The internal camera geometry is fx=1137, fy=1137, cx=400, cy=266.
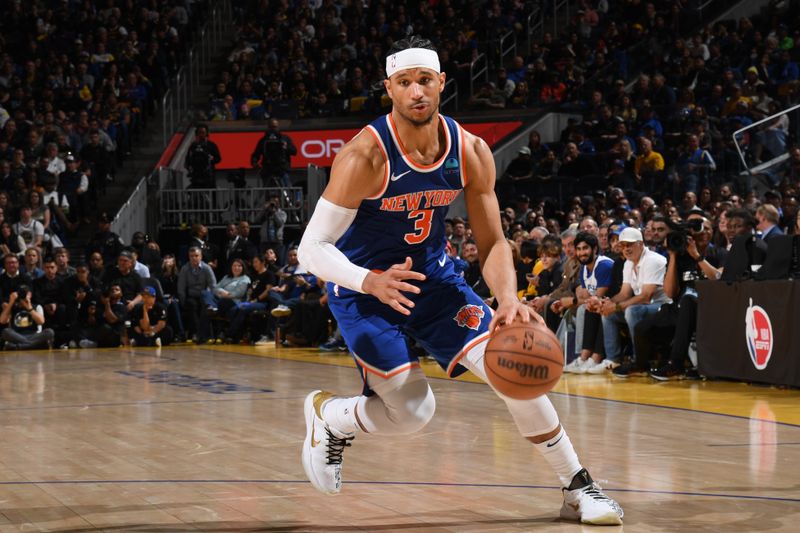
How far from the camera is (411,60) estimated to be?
15.9 feet

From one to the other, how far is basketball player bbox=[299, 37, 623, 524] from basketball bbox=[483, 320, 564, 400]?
16 cm

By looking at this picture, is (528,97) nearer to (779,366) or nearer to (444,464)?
(779,366)

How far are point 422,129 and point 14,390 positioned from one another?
721 centimetres

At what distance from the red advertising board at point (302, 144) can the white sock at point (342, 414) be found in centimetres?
1668

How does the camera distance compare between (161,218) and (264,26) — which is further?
(264,26)

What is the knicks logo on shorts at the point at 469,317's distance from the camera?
4.88m

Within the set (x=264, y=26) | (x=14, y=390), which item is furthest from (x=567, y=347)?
(x=264, y=26)

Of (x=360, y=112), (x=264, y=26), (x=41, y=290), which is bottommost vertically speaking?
(x=41, y=290)

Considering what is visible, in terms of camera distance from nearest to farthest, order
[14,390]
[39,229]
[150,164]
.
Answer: [14,390]
[39,229]
[150,164]

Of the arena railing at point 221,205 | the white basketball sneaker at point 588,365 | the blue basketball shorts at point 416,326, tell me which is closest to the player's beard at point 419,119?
the blue basketball shorts at point 416,326

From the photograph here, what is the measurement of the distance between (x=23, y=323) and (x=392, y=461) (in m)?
11.5

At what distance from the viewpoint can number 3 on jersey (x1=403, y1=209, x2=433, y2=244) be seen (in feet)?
16.0

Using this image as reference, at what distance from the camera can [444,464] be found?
623 centimetres

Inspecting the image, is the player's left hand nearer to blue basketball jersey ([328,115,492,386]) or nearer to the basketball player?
the basketball player
